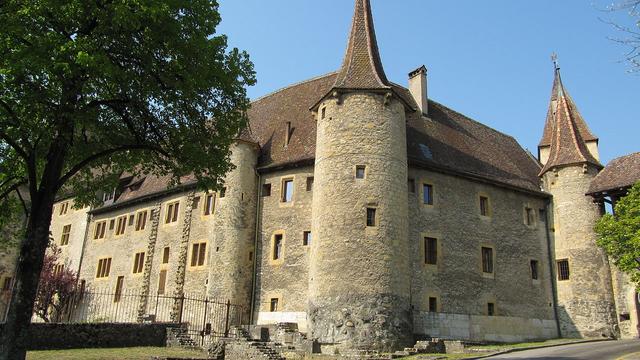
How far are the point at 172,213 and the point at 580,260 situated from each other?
73.4ft

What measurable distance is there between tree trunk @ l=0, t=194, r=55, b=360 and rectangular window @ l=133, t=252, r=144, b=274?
20091 mm

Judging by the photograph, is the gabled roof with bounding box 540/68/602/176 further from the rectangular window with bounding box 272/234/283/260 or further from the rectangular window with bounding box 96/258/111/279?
the rectangular window with bounding box 96/258/111/279

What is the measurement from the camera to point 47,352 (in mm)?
19453

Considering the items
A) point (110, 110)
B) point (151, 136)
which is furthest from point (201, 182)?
point (110, 110)

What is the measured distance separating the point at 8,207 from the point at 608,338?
86.9ft

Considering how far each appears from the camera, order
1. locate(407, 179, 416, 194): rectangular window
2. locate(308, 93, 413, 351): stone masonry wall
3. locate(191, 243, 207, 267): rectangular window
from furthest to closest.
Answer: locate(191, 243, 207, 267): rectangular window
locate(407, 179, 416, 194): rectangular window
locate(308, 93, 413, 351): stone masonry wall

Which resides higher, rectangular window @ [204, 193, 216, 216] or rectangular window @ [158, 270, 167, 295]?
rectangular window @ [204, 193, 216, 216]

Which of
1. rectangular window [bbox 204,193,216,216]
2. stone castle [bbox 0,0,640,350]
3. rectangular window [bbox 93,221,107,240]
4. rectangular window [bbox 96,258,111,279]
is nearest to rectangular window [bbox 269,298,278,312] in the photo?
stone castle [bbox 0,0,640,350]

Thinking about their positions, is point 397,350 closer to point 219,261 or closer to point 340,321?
point 340,321

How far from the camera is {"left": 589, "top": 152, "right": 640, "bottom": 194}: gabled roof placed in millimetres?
28927

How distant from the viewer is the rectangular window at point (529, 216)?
30755 millimetres

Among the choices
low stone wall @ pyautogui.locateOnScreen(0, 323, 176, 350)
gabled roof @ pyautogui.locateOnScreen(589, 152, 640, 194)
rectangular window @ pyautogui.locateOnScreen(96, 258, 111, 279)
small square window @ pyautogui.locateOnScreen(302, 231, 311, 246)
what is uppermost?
gabled roof @ pyautogui.locateOnScreen(589, 152, 640, 194)

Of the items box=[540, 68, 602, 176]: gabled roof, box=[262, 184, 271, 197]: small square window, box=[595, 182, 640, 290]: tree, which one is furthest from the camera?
box=[540, 68, 602, 176]: gabled roof

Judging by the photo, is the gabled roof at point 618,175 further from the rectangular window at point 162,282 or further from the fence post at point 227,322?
the rectangular window at point 162,282
